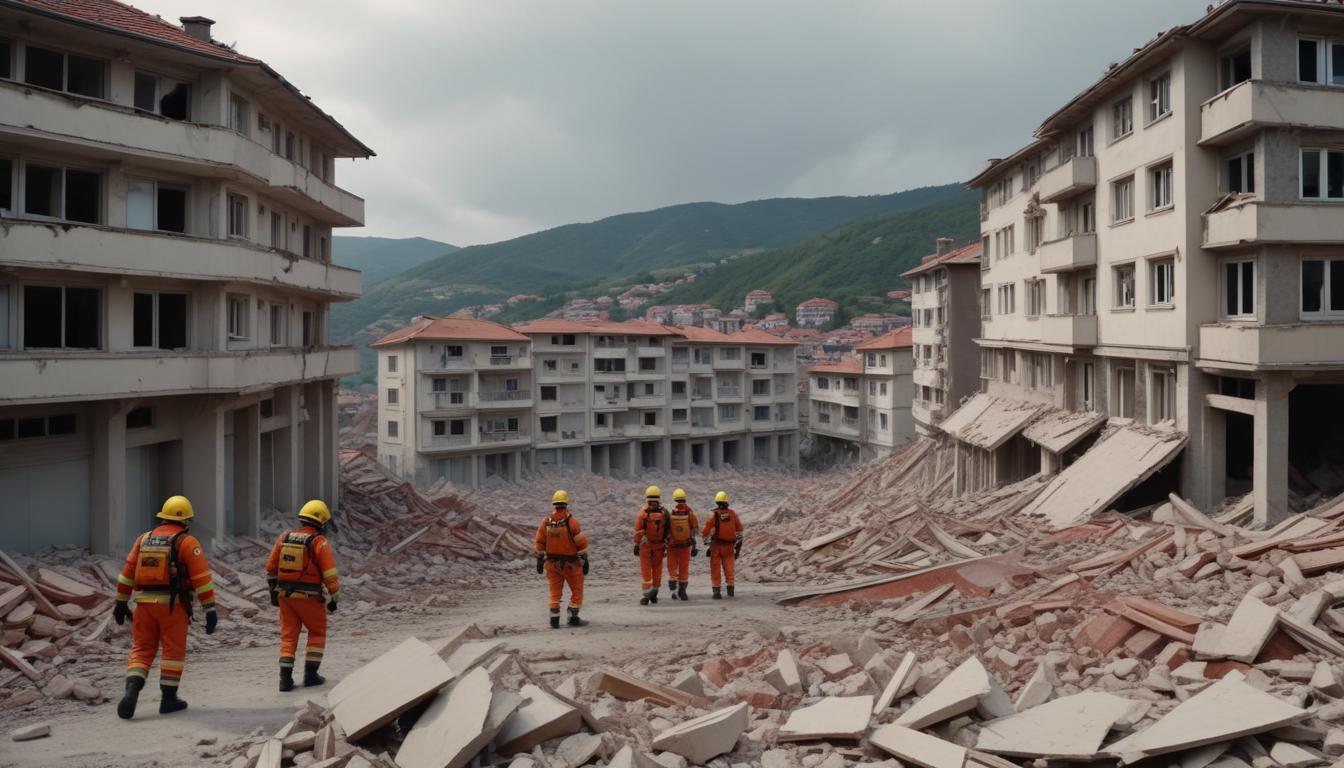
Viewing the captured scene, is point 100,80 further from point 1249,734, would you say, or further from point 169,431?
point 1249,734

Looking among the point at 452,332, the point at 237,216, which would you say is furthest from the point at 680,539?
the point at 452,332

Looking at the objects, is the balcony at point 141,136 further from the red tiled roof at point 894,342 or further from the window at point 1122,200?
the red tiled roof at point 894,342

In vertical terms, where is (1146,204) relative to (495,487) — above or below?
above

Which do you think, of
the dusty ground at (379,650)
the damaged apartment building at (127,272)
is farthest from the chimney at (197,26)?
the dusty ground at (379,650)

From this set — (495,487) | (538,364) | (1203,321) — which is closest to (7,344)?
(1203,321)

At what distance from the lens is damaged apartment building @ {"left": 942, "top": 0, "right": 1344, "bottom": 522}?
2088 cm

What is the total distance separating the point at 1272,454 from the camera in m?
21.0

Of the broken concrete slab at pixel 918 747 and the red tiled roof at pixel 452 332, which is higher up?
the red tiled roof at pixel 452 332

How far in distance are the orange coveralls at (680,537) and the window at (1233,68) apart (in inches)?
654

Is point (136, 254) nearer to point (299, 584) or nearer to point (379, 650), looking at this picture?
point (379, 650)

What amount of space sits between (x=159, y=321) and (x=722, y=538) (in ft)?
49.3

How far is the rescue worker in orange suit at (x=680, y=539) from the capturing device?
63.8ft

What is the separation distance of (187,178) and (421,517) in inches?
525

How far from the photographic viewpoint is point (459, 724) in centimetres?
793
